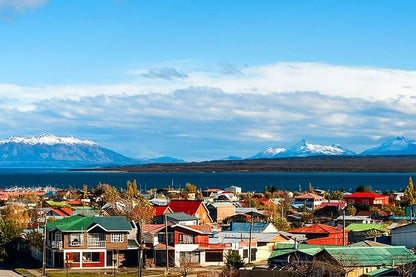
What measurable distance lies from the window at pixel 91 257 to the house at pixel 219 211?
104 ft

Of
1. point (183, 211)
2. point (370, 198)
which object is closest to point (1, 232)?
point (183, 211)

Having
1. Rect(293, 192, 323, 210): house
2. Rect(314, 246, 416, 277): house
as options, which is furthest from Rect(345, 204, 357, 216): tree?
Rect(314, 246, 416, 277): house

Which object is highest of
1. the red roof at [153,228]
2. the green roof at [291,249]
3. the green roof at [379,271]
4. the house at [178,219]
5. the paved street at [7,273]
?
the house at [178,219]

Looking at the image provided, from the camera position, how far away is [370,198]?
103625 millimetres

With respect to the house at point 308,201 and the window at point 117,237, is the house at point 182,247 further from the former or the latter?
the house at point 308,201

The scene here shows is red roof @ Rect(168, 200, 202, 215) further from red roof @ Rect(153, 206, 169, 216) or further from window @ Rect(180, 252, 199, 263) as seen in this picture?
window @ Rect(180, 252, 199, 263)

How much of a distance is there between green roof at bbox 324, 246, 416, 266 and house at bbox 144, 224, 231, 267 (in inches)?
572

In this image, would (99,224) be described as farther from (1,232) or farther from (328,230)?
(328,230)

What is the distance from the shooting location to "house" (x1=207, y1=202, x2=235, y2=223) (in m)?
86.2

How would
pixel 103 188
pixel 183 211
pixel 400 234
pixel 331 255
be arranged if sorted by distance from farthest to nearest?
pixel 103 188
pixel 183 211
pixel 400 234
pixel 331 255

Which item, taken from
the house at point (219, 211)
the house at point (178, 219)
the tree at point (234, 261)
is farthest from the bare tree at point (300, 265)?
the house at point (219, 211)

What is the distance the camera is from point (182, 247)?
183ft

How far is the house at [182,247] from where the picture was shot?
182 ft

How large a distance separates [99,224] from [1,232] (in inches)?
405
